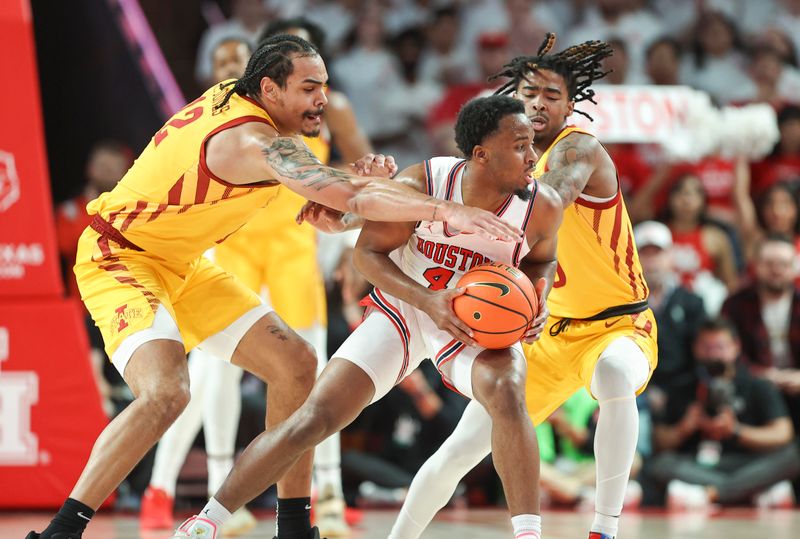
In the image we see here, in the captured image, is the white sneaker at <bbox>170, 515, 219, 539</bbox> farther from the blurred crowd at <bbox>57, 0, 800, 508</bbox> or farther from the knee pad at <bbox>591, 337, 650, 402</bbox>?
the blurred crowd at <bbox>57, 0, 800, 508</bbox>

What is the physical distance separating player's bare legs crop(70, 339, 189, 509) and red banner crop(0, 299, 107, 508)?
9.77 ft

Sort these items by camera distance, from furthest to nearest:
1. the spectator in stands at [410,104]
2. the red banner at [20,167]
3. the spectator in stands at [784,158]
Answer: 1. the spectator in stands at [410,104]
2. the spectator in stands at [784,158]
3. the red banner at [20,167]

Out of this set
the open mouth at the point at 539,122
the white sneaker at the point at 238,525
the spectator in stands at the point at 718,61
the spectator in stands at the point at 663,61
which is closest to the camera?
the open mouth at the point at 539,122

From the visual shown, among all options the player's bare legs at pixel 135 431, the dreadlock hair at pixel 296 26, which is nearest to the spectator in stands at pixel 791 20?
the dreadlock hair at pixel 296 26

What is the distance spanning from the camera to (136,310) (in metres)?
4.88

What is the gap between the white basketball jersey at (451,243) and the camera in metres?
4.86

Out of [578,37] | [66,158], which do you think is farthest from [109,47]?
[578,37]

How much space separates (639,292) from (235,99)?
2.08m

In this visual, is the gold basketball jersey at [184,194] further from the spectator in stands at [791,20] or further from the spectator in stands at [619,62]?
the spectator in stands at [791,20]

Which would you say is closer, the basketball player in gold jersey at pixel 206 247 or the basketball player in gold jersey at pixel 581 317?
the basketball player in gold jersey at pixel 206 247

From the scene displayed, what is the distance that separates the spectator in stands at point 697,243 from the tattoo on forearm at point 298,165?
18.1 ft

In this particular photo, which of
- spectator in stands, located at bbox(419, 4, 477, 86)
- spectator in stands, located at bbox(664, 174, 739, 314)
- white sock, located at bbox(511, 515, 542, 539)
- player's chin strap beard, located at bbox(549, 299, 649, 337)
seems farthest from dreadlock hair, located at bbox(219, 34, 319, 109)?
spectator in stands, located at bbox(419, 4, 477, 86)

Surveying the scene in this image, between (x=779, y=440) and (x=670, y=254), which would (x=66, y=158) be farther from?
(x=779, y=440)

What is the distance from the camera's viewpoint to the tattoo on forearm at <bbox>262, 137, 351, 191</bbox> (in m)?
4.57
